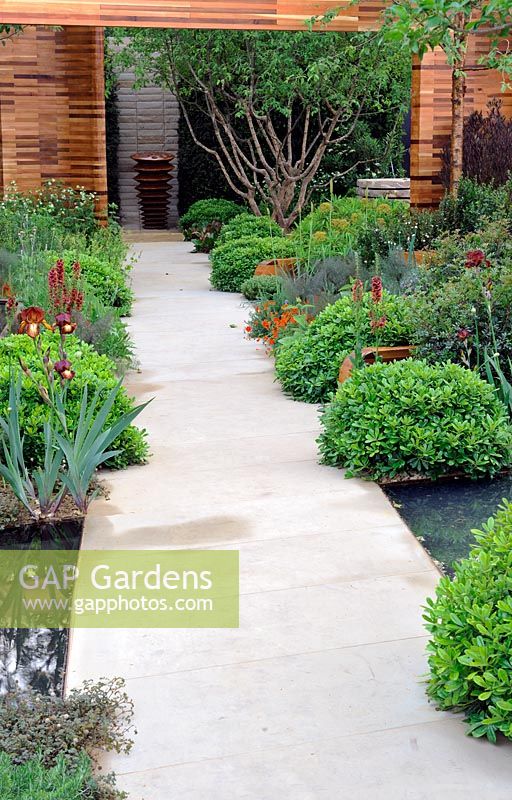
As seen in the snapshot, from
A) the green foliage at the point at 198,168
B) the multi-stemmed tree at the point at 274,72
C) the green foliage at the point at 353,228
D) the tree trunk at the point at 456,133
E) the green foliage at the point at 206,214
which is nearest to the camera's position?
the green foliage at the point at 353,228

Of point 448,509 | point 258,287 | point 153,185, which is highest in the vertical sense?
point 153,185

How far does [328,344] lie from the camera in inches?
291

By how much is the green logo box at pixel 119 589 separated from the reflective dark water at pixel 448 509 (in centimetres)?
94

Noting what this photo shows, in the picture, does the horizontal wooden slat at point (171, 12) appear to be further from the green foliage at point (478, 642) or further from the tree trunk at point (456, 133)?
the green foliage at point (478, 642)

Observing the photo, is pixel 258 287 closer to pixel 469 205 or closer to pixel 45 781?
pixel 469 205

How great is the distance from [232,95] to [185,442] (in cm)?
1335

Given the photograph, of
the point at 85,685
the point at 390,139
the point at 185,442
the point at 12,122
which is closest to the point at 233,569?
the point at 85,685

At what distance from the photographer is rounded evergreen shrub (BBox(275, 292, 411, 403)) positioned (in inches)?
287

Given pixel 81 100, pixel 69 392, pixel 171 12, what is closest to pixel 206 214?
pixel 81 100

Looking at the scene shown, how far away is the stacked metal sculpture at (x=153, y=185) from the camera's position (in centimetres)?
2133

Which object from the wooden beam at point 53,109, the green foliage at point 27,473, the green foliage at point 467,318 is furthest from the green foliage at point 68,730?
the wooden beam at point 53,109

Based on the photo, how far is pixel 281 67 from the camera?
634 inches

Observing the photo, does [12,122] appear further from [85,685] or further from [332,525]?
[85,685]

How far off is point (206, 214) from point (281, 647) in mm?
Result: 15832
